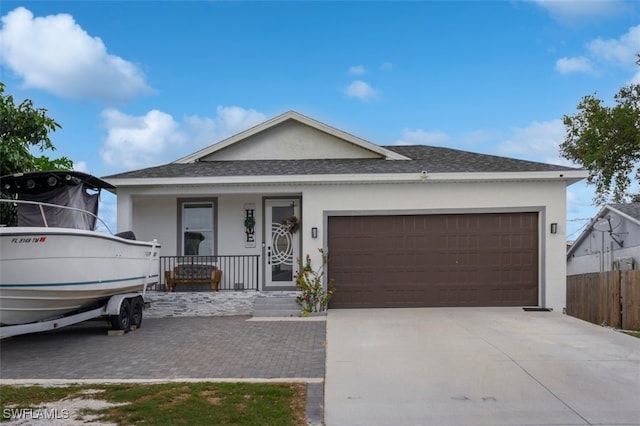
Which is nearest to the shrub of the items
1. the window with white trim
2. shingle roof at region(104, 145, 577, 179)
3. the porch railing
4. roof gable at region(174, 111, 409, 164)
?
the porch railing

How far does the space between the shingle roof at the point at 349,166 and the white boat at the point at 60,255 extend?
2.55 m

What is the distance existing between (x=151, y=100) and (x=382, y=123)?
6.62 metres

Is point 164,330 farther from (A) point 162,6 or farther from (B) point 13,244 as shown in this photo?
(A) point 162,6

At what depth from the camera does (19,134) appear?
36.4ft

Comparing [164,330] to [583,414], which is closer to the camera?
[583,414]

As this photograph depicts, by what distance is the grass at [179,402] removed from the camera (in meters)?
4.82

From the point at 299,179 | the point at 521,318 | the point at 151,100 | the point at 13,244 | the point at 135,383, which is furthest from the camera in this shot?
the point at 151,100

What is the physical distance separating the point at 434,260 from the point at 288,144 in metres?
5.25

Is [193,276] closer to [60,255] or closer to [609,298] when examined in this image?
[60,255]

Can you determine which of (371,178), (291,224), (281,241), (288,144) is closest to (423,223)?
(371,178)

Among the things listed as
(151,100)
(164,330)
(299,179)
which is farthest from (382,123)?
(164,330)

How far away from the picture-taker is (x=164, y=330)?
9.80 m

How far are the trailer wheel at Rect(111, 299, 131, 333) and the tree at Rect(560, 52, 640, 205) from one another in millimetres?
18232

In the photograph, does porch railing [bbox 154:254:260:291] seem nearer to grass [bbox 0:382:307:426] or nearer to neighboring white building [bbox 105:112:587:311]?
neighboring white building [bbox 105:112:587:311]
